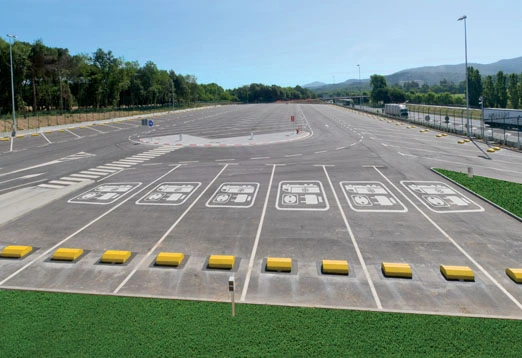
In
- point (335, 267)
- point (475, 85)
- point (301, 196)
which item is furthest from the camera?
point (475, 85)

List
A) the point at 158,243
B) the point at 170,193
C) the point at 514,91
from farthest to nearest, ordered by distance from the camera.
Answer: the point at 514,91
the point at 170,193
the point at 158,243

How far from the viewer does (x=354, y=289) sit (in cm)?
998

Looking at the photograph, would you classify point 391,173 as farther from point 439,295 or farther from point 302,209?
point 439,295

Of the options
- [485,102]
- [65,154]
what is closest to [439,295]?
[65,154]

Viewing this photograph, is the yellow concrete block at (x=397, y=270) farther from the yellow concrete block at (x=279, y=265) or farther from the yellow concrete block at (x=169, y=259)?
the yellow concrete block at (x=169, y=259)

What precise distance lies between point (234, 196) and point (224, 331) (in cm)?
1130

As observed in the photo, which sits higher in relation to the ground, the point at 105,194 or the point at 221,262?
the point at 105,194

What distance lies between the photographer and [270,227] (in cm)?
1470

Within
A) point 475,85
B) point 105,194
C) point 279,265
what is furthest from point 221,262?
point 475,85

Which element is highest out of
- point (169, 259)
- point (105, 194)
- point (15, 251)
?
point (105, 194)

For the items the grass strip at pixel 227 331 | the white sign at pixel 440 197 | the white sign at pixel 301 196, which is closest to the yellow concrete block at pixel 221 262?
the grass strip at pixel 227 331

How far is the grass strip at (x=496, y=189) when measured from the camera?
17219 mm

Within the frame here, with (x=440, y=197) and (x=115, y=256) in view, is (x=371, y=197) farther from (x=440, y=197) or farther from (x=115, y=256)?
(x=115, y=256)

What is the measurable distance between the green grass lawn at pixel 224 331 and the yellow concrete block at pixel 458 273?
2.01 meters
